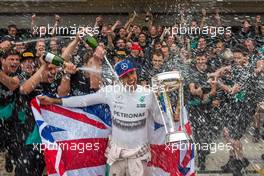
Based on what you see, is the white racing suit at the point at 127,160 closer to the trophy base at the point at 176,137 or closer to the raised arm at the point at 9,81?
the trophy base at the point at 176,137

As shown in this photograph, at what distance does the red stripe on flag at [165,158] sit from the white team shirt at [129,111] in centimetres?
26

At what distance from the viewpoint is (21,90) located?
568 cm

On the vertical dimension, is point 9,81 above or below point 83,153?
above

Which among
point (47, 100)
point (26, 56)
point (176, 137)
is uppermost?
point (26, 56)

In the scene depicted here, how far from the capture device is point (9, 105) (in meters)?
6.14

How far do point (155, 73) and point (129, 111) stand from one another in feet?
7.68

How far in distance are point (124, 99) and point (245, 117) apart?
8.47ft

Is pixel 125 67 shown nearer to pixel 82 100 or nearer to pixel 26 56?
pixel 82 100

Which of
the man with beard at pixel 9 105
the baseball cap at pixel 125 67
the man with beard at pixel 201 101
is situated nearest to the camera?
the baseball cap at pixel 125 67

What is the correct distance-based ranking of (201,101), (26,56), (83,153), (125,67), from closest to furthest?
(125,67) < (83,153) < (26,56) < (201,101)

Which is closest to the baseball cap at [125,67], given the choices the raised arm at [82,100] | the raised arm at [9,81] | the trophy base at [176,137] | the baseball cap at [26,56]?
the raised arm at [82,100]

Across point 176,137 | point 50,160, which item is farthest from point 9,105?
point 176,137

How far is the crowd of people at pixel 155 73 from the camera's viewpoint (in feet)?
18.8

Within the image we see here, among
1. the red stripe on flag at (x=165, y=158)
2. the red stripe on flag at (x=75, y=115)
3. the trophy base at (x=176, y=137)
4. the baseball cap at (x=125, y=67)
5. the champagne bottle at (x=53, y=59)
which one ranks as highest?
the champagne bottle at (x=53, y=59)
